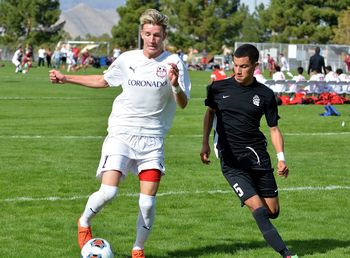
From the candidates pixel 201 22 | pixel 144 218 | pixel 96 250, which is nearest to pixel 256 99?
pixel 144 218

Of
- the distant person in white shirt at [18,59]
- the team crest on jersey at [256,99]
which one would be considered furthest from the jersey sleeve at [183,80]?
the distant person in white shirt at [18,59]

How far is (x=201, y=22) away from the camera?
352 ft

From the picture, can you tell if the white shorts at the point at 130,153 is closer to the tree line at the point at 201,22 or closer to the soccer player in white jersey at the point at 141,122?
the soccer player in white jersey at the point at 141,122

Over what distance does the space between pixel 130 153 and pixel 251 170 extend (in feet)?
3.79

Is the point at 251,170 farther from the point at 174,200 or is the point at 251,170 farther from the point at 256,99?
the point at 174,200

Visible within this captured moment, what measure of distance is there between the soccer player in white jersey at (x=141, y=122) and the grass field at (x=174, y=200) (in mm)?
735

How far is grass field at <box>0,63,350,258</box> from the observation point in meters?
9.13

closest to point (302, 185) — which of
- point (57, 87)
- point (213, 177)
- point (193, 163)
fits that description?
point (213, 177)

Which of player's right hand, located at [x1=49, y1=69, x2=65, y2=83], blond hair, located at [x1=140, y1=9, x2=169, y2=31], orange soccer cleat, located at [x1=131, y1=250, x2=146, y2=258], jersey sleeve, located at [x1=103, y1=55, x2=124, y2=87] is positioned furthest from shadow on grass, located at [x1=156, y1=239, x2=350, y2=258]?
blond hair, located at [x1=140, y1=9, x2=169, y2=31]

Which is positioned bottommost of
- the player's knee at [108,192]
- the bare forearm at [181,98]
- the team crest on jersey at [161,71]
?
the player's knee at [108,192]

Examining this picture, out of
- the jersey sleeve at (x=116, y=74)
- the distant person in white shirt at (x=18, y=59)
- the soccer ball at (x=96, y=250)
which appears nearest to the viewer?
the soccer ball at (x=96, y=250)

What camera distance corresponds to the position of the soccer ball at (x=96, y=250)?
25.3ft

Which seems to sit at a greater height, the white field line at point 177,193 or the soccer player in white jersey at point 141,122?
the soccer player in white jersey at point 141,122

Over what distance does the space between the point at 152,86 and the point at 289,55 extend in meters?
69.7
